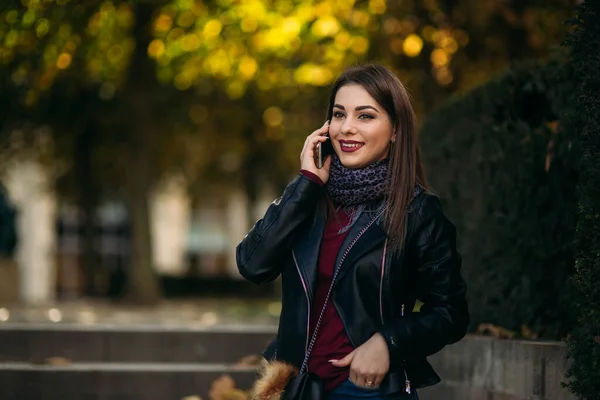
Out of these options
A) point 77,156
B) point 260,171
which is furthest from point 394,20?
point 260,171

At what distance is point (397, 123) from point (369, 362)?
2.82 feet

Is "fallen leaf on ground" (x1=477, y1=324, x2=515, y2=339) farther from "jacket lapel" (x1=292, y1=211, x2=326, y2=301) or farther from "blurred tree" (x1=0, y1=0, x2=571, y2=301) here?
"blurred tree" (x1=0, y1=0, x2=571, y2=301)

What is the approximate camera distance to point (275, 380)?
3918 mm

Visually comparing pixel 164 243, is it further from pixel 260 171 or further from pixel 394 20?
pixel 394 20

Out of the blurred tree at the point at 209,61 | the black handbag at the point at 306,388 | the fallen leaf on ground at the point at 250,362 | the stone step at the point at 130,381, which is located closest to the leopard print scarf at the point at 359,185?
the black handbag at the point at 306,388

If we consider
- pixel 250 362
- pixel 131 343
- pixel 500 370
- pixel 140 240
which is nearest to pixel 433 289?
pixel 500 370

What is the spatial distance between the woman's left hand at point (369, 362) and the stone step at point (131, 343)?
6.49m

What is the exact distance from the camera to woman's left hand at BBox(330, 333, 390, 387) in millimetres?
3773

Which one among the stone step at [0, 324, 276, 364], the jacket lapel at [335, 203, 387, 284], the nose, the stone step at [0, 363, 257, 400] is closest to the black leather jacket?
the jacket lapel at [335, 203, 387, 284]

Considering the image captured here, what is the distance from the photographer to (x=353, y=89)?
4.10 meters

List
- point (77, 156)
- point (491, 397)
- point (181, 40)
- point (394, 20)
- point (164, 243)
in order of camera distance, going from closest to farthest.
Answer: point (491, 397) < point (394, 20) < point (181, 40) < point (77, 156) < point (164, 243)

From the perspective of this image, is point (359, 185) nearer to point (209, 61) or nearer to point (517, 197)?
point (517, 197)

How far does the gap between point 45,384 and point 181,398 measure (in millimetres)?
1059

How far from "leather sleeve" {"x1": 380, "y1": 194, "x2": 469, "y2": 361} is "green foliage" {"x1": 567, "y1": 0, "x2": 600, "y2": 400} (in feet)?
4.30
